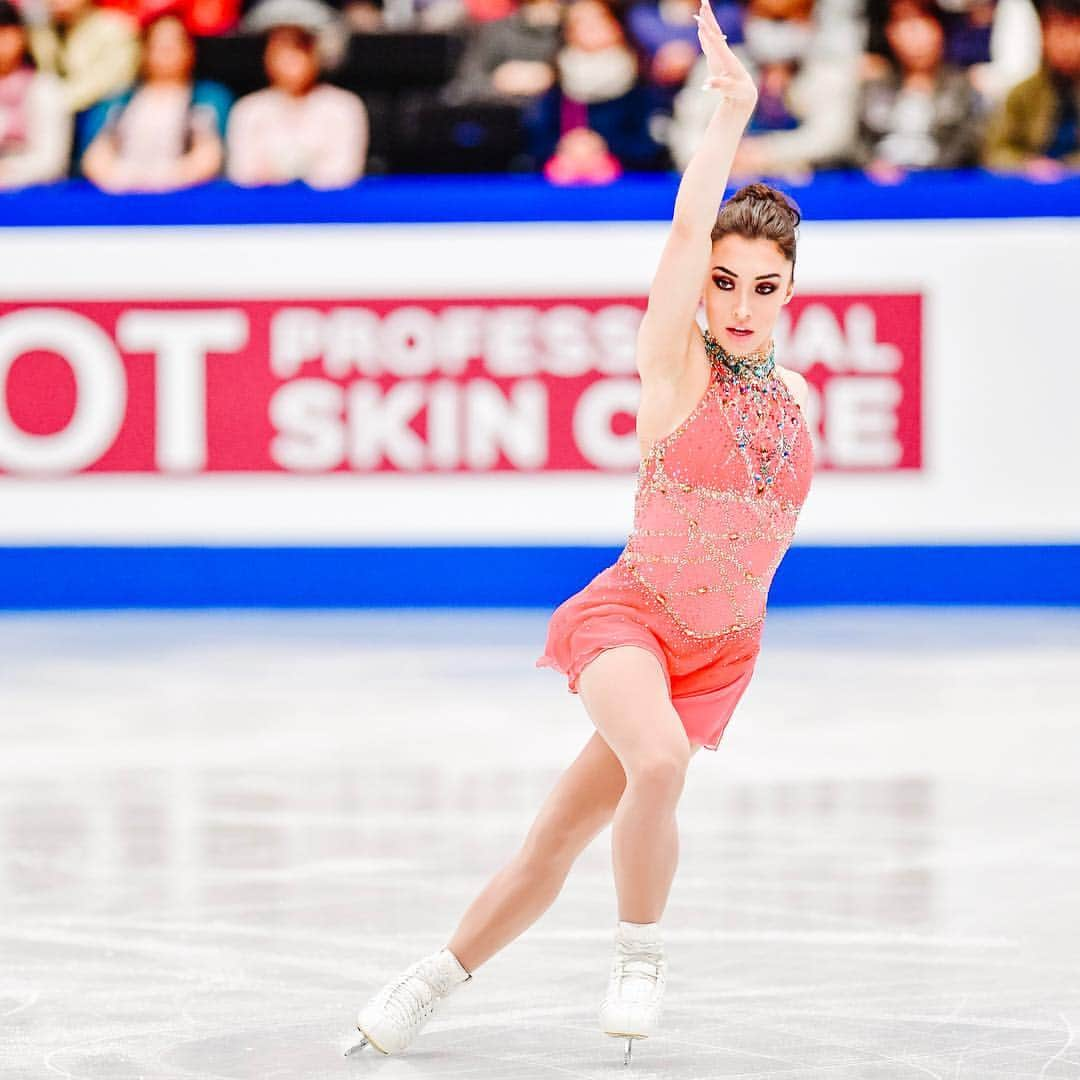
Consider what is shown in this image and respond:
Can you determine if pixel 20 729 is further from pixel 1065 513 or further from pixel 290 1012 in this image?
pixel 1065 513

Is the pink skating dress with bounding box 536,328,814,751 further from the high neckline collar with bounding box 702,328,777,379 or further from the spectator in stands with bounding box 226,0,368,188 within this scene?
the spectator in stands with bounding box 226,0,368,188

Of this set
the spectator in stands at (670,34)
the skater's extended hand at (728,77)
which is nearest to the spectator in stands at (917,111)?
the spectator in stands at (670,34)

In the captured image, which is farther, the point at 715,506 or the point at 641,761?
the point at 715,506

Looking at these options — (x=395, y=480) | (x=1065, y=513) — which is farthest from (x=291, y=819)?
(x=1065, y=513)

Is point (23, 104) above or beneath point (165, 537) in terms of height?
above

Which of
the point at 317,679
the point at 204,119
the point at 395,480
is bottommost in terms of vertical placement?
the point at 317,679

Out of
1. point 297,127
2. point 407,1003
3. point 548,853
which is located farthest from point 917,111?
point 407,1003

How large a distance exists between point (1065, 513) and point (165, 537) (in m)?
3.63

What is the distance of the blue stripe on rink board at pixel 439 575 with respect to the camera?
8227mm

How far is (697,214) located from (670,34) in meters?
6.74

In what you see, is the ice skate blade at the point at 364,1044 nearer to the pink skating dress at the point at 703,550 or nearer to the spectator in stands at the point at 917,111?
the pink skating dress at the point at 703,550

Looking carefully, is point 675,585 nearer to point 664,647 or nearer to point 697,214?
point 664,647

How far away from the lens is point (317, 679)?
645cm

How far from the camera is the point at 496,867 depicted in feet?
13.4
